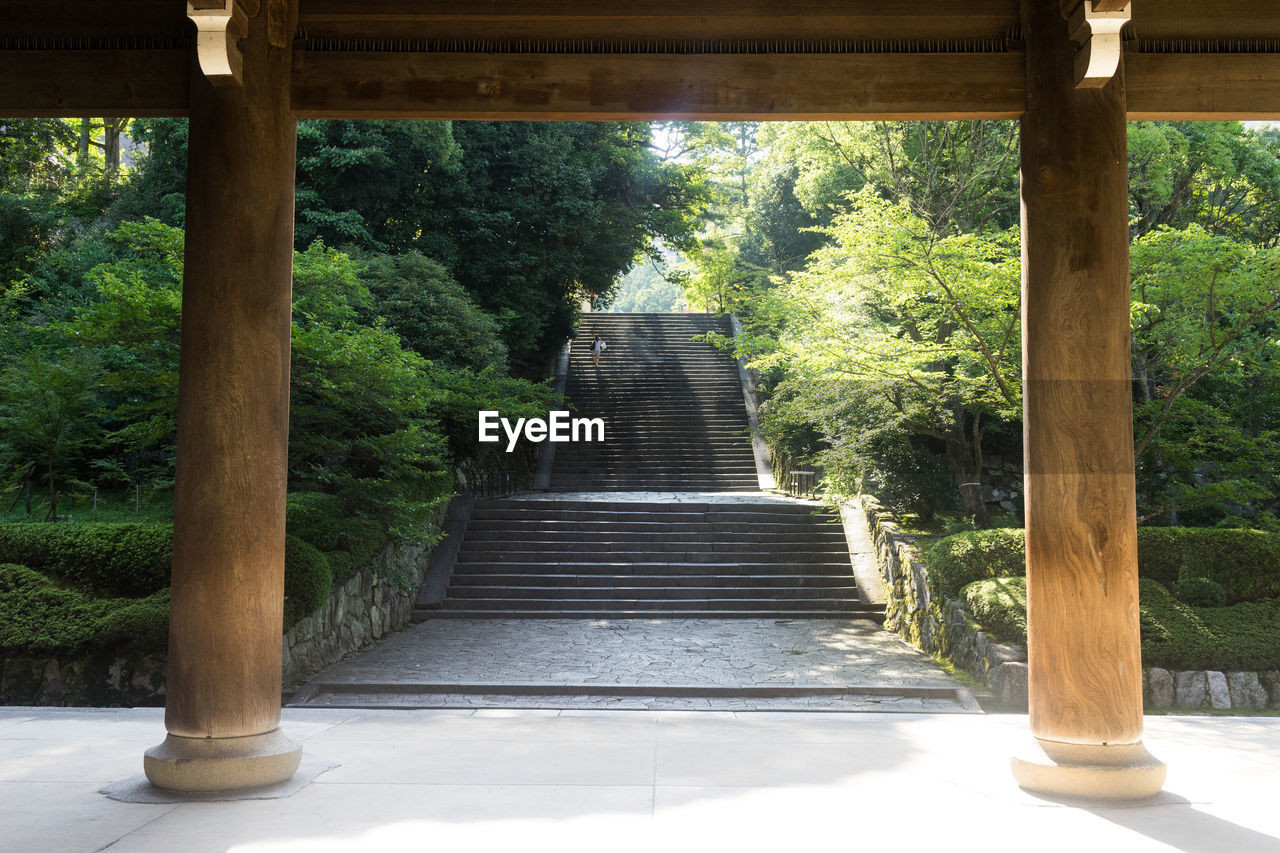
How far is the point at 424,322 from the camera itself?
43.6ft

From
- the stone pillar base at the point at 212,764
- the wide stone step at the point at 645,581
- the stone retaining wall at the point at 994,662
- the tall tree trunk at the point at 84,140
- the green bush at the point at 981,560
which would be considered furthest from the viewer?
the tall tree trunk at the point at 84,140

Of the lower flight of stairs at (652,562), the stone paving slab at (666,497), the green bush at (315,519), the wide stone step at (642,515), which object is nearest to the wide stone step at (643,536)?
the lower flight of stairs at (652,562)

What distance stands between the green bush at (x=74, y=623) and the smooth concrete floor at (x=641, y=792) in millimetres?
1310

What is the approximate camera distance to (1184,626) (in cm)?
823

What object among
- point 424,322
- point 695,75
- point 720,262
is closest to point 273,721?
point 695,75

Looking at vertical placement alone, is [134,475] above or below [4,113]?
below

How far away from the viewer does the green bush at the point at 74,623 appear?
24.6ft

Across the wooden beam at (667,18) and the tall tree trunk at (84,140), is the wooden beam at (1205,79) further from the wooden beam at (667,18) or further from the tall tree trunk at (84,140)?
the tall tree trunk at (84,140)

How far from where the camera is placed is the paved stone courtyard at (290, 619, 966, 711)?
26.3ft

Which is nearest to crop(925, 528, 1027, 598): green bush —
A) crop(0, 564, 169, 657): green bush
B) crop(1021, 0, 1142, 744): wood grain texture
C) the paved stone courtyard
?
the paved stone courtyard

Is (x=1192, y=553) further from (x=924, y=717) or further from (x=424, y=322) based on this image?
(x=424, y=322)

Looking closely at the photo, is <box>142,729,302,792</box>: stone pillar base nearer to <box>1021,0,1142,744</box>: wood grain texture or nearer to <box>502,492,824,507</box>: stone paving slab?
<box>1021,0,1142,744</box>: wood grain texture

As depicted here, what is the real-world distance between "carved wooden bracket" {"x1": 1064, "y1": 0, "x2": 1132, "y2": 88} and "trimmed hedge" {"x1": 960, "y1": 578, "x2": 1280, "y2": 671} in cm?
509

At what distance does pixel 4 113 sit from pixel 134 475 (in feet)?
25.9
